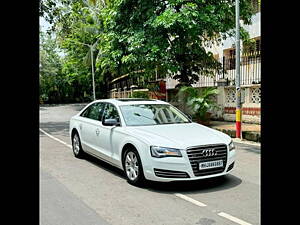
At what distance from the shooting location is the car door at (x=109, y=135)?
6.66 m

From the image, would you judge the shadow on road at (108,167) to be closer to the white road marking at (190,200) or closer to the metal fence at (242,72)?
the white road marking at (190,200)

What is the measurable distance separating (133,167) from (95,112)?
2457mm

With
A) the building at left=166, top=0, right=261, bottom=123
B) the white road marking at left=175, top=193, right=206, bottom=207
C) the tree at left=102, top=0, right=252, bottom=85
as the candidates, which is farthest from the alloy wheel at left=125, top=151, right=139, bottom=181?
the building at left=166, top=0, right=261, bottom=123

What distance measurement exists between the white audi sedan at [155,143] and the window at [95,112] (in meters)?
0.04

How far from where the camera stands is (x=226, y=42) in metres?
21.7

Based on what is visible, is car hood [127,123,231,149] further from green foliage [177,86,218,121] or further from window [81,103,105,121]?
green foliage [177,86,218,121]

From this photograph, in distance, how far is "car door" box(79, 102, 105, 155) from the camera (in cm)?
743

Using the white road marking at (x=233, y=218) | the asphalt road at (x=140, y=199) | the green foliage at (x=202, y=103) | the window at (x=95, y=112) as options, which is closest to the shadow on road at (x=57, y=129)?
the window at (x=95, y=112)

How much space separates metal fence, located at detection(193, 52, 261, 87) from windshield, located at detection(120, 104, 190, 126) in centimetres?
795
